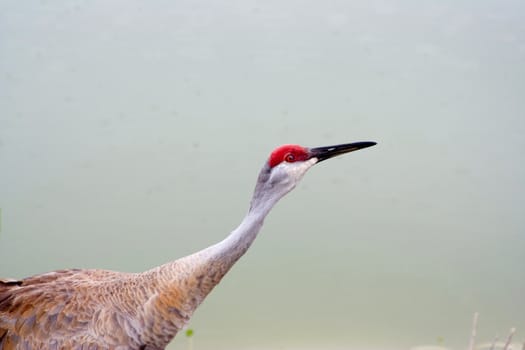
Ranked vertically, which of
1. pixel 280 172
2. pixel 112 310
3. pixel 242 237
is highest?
pixel 280 172

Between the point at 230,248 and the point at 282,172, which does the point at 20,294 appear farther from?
the point at 282,172

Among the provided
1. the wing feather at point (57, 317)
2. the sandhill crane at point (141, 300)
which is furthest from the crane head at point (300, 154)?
the wing feather at point (57, 317)

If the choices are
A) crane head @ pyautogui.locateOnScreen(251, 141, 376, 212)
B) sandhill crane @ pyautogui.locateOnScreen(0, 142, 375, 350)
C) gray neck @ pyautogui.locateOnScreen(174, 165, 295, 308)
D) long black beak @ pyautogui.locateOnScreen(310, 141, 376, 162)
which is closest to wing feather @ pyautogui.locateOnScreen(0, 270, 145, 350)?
sandhill crane @ pyautogui.locateOnScreen(0, 142, 375, 350)

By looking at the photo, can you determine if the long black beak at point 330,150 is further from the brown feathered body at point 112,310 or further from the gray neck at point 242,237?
the brown feathered body at point 112,310

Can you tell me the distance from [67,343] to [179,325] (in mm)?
298

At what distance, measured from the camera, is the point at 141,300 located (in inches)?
58.7

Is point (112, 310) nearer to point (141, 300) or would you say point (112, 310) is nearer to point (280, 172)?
point (141, 300)

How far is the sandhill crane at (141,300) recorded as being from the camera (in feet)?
4.67

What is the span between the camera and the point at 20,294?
1.52m

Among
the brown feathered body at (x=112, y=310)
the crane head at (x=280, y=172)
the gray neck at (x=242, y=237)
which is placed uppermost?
the crane head at (x=280, y=172)

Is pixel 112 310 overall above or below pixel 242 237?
below

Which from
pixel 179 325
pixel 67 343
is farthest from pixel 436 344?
pixel 67 343

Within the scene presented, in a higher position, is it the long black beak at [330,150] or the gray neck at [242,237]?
the long black beak at [330,150]

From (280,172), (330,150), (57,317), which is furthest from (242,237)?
(57,317)
